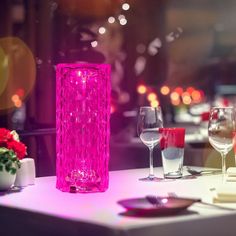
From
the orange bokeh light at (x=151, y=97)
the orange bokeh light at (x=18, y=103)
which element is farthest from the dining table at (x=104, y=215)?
the orange bokeh light at (x=151, y=97)

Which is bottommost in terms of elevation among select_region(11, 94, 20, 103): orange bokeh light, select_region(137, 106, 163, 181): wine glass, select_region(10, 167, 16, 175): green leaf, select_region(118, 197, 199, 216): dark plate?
select_region(118, 197, 199, 216): dark plate

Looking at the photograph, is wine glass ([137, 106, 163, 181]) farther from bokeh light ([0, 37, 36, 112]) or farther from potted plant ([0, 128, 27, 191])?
bokeh light ([0, 37, 36, 112])

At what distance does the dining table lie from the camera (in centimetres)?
110

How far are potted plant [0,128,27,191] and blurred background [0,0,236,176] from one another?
→ 1.18 m

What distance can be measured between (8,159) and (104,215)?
47 cm

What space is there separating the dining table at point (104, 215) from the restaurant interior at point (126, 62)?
500mm

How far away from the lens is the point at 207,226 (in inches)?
45.5

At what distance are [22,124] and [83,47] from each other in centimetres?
63

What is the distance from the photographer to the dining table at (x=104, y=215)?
3.60 feet

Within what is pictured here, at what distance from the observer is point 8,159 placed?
1526 mm

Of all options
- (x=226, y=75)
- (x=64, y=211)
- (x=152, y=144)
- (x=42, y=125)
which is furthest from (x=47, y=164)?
(x=226, y=75)

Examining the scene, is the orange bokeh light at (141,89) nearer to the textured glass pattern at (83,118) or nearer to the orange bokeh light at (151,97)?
the orange bokeh light at (151,97)

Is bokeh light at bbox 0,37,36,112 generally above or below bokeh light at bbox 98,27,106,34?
below

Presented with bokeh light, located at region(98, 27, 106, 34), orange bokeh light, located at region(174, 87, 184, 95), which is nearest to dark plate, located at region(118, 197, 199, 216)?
bokeh light, located at region(98, 27, 106, 34)
